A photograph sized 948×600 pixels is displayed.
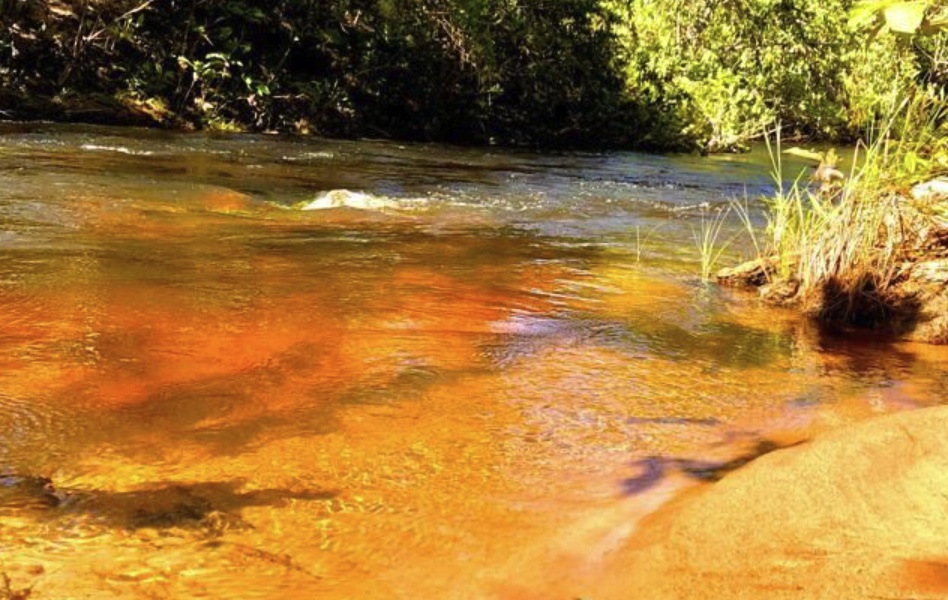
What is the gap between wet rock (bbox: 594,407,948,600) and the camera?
2.00 m

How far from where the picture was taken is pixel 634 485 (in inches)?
105

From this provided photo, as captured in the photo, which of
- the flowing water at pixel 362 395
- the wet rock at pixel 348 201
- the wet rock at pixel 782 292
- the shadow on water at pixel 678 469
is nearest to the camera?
the flowing water at pixel 362 395

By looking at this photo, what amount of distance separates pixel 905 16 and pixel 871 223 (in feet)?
8.97

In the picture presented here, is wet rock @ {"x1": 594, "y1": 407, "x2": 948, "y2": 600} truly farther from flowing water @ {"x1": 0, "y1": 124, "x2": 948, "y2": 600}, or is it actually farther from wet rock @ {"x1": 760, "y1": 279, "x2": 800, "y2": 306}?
wet rock @ {"x1": 760, "y1": 279, "x2": 800, "y2": 306}

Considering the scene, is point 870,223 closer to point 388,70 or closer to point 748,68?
point 388,70

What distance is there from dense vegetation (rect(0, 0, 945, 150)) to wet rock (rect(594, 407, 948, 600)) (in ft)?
35.4

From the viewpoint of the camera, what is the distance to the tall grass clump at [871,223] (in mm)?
4887

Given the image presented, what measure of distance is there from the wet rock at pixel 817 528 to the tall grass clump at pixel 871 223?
7.82 ft

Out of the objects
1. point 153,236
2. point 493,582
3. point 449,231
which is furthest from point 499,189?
point 493,582

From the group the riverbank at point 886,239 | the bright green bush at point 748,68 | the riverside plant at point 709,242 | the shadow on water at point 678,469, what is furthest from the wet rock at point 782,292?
the bright green bush at point 748,68

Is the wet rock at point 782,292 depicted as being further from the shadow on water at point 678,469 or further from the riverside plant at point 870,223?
the shadow on water at point 678,469

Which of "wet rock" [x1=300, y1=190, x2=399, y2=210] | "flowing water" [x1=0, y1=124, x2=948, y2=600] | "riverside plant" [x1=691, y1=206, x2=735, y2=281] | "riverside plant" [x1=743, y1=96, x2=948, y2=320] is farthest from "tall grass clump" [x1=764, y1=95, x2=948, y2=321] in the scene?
"wet rock" [x1=300, y1=190, x2=399, y2=210]

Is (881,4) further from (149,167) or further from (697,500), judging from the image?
(149,167)

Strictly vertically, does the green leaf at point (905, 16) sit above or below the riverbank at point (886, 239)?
above
